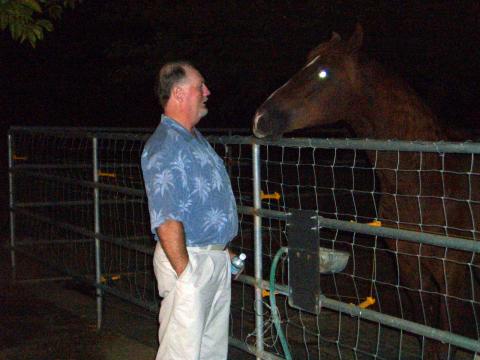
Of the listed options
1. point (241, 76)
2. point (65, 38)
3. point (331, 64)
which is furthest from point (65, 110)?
point (331, 64)

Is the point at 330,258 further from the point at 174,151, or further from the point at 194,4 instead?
the point at 194,4

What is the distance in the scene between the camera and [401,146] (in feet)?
12.0

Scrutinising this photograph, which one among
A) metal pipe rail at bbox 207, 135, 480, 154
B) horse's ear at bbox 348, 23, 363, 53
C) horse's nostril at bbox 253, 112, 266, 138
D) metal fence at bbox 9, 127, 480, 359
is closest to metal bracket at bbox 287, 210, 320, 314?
metal fence at bbox 9, 127, 480, 359

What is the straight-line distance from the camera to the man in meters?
3.67

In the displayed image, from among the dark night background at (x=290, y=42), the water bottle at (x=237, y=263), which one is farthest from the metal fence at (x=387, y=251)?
the dark night background at (x=290, y=42)

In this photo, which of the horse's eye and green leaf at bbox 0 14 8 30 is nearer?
the horse's eye

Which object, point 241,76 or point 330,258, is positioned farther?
point 241,76

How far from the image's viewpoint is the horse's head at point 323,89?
4965 mm

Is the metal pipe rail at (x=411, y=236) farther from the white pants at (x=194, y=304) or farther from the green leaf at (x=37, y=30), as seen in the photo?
the green leaf at (x=37, y=30)

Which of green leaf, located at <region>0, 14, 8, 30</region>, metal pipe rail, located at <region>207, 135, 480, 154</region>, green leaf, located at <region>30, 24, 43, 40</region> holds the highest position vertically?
green leaf, located at <region>0, 14, 8, 30</region>

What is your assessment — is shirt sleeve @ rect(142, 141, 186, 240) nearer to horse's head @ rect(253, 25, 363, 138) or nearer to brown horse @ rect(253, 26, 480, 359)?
A: brown horse @ rect(253, 26, 480, 359)

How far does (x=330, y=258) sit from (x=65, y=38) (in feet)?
107

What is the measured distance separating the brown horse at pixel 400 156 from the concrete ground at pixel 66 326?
1.62 m

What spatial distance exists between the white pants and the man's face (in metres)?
0.69
